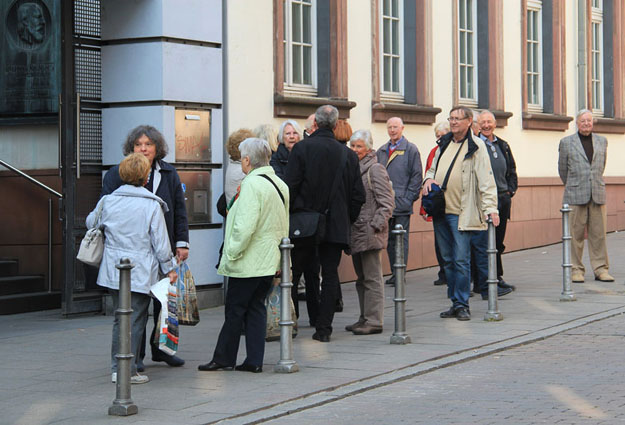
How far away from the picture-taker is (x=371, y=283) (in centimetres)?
1053

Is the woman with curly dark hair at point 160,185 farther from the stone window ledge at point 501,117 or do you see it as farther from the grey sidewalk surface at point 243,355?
the stone window ledge at point 501,117

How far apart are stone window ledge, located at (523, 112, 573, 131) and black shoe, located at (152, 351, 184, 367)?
1187 cm

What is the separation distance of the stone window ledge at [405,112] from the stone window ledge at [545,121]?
9.90 feet

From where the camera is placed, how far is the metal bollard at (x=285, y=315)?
8.48 metres

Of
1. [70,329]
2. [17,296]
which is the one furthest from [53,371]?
[17,296]

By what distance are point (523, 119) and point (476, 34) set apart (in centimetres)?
172

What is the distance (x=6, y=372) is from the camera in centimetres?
887

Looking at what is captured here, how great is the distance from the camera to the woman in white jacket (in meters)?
8.09

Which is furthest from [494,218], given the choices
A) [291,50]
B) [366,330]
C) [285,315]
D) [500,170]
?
[291,50]

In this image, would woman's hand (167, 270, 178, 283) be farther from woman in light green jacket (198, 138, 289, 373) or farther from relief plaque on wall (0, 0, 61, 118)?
relief plaque on wall (0, 0, 61, 118)

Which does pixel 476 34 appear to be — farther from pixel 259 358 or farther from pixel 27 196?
pixel 259 358

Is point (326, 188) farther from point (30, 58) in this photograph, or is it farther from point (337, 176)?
point (30, 58)

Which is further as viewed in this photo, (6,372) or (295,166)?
(295,166)

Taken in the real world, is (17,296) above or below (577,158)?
below
